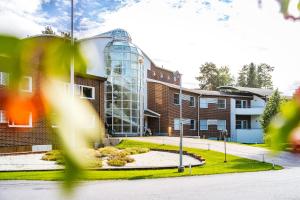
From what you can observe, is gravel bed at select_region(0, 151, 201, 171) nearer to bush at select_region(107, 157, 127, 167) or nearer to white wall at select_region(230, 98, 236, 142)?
bush at select_region(107, 157, 127, 167)

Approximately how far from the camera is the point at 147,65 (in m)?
44.5

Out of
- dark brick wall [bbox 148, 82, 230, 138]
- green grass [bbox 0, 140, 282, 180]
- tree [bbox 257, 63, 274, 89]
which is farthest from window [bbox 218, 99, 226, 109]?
tree [bbox 257, 63, 274, 89]

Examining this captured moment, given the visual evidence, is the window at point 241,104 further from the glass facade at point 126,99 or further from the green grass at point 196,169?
the green grass at point 196,169

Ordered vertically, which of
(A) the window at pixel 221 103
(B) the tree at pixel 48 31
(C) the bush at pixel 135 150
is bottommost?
(C) the bush at pixel 135 150

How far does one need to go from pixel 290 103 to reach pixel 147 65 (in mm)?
44047

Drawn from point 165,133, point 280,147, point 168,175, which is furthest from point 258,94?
point 280,147

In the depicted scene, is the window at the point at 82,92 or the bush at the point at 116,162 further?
the bush at the point at 116,162

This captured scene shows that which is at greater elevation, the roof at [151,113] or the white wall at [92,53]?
the roof at [151,113]

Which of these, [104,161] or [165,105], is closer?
[104,161]

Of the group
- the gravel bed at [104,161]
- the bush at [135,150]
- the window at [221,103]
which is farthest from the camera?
the window at [221,103]

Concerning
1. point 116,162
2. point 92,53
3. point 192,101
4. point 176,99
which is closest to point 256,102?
point 192,101

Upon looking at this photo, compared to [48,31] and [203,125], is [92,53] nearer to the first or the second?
[48,31]

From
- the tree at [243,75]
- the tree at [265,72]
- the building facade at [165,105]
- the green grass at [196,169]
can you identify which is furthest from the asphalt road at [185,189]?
the building facade at [165,105]

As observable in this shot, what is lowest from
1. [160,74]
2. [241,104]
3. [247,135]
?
[247,135]
